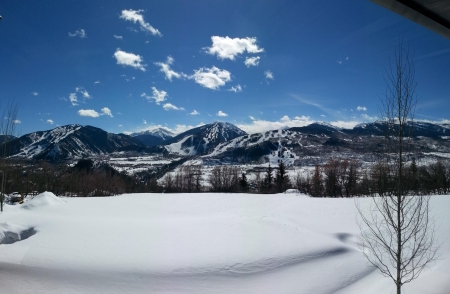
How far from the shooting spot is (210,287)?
8.38 metres

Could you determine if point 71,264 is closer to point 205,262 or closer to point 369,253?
point 205,262

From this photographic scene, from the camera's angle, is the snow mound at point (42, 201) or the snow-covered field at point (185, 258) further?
the snow mound at point (42, 201)

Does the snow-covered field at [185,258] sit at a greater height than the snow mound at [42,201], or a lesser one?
lesser

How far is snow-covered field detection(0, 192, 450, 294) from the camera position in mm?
8281

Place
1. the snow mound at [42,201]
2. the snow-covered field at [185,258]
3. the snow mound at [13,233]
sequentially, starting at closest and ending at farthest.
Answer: the snow-covered field at [185,258] → the snow mound at [13,233] → the snow mound at [42,201]

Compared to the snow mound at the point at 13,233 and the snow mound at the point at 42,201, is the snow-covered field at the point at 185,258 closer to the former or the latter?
the snow mound at the point at 13,233

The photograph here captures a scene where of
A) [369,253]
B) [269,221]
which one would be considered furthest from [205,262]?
[369,253]

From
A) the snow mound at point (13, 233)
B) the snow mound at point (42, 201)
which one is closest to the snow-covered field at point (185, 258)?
the snow mound at point (13, 233)

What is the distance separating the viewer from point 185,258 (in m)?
9.70

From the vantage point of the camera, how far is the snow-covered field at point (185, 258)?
8.28 m

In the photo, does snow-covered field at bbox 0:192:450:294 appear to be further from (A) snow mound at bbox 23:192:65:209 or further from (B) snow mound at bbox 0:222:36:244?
(A) snow mound at bbox 23:192:65:209

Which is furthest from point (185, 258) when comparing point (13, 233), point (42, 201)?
point (42, 201)

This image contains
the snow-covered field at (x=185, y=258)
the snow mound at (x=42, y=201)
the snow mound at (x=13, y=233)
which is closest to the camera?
the snow-covered field at (x=185, y=258)

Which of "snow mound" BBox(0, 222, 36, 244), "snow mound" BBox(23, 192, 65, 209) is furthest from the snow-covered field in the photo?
"snow mound" BBox(23, 192, 65, 209)
